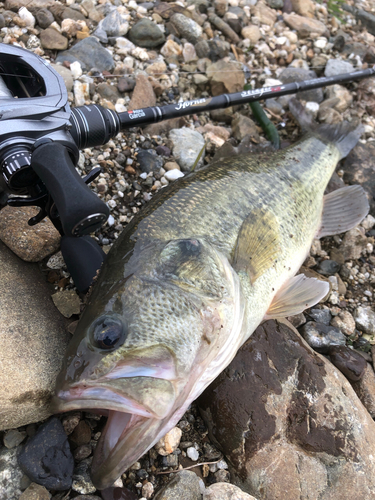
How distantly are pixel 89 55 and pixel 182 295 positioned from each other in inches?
142

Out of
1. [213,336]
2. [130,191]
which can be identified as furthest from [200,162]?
[213,336]

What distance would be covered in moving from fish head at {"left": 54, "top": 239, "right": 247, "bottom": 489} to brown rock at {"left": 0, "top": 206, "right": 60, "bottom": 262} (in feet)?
2.78

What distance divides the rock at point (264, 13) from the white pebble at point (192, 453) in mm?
6232

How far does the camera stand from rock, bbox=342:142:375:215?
456cm

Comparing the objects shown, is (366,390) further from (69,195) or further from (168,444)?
(69,195)

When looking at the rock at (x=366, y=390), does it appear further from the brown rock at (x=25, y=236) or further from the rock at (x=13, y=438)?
the brown rock at (x=25, y=236)

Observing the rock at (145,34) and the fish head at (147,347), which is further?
the rock at (145,34)

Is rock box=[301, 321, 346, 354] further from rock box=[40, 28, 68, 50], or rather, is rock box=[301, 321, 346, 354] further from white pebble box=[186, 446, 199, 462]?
rock box=[40, 28, 68, 50]

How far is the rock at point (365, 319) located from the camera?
358 cm

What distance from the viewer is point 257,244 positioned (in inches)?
110

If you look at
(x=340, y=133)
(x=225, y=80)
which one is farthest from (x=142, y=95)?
(x=340, y=133)

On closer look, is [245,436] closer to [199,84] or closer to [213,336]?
[213,336]

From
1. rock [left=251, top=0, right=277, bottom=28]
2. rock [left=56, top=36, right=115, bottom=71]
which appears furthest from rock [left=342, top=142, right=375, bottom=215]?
rock [left=56, top=36, right=115, bottom=71]

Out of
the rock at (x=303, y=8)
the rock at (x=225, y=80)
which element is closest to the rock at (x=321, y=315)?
the rock at (x=225, y=80)
